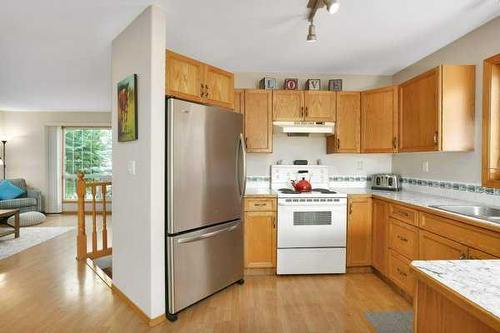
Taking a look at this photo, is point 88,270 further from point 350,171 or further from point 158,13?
point 350,171

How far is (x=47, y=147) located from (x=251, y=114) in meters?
5.70

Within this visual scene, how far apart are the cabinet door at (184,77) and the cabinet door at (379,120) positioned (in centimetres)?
201

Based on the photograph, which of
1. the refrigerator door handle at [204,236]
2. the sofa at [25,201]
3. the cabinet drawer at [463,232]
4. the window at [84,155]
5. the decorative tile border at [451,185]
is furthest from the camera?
the window at [84,155]

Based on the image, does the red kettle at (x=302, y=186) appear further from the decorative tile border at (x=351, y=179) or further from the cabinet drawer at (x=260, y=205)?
the decorative tile border at (x=351, y=179)

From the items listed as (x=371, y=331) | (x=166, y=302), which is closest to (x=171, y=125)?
(x=166, y=302)

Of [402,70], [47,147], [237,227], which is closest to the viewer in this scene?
[237,227]

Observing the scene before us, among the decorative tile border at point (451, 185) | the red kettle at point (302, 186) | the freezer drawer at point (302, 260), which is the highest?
the decorative tile border at point (451, 185)

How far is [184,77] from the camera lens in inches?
96.7

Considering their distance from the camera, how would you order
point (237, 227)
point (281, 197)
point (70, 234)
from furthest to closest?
point (70, 234)
point (281, 197)
point (237, 227)

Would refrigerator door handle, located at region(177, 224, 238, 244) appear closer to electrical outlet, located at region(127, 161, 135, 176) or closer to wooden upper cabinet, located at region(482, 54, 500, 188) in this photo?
electrical outlet, located at region(127, 161, 135, 176)

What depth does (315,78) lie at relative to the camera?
147 inches

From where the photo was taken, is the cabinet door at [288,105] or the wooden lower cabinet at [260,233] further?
the cabinet door at [288,105]

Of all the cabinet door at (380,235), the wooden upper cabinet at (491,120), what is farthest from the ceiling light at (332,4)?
the cabinet door at (380,235)

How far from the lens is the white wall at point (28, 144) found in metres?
6.55
